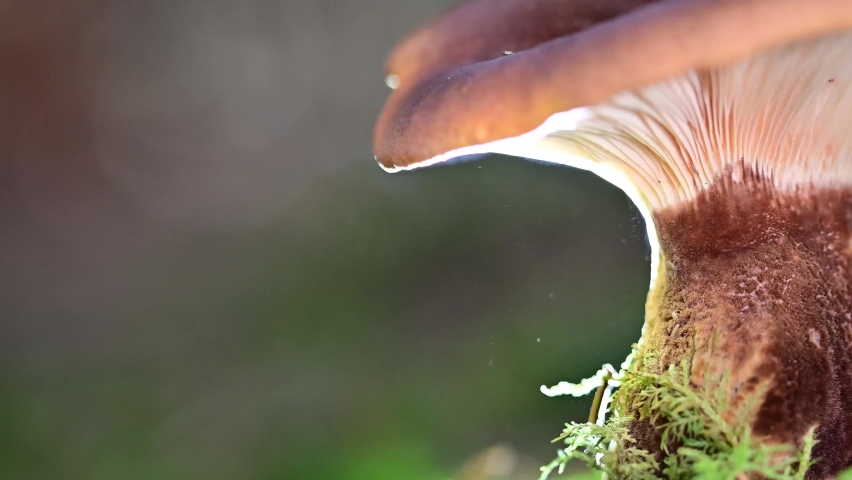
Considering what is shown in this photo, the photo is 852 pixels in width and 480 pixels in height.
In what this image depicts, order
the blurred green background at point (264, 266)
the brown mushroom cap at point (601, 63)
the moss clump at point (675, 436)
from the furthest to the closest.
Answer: the blurred green background at point (264, 266) → the moss clump at point (675, 436) → the brown mushroom cap at point (601, 63)

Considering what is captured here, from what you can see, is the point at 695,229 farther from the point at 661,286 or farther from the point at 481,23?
the point at 481,23

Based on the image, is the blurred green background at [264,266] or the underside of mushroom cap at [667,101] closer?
the underside of mushroom cap at [667,101]

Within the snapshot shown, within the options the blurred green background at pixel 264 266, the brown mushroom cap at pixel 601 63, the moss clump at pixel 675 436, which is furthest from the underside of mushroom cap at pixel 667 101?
the blurred green background at pixel 264 266

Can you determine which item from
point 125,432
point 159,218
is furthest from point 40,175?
point 125,432

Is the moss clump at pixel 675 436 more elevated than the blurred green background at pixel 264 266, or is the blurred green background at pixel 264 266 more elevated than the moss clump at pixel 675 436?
the blurred green background at pixel 264 266

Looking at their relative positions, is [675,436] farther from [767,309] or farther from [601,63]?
[601,63]

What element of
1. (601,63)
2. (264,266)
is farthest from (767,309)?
(264,266)

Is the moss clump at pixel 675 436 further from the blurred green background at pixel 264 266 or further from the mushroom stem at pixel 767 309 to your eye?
the blurred green background at pixel 264 266

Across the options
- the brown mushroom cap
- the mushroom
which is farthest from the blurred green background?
the brown mushroom cap
